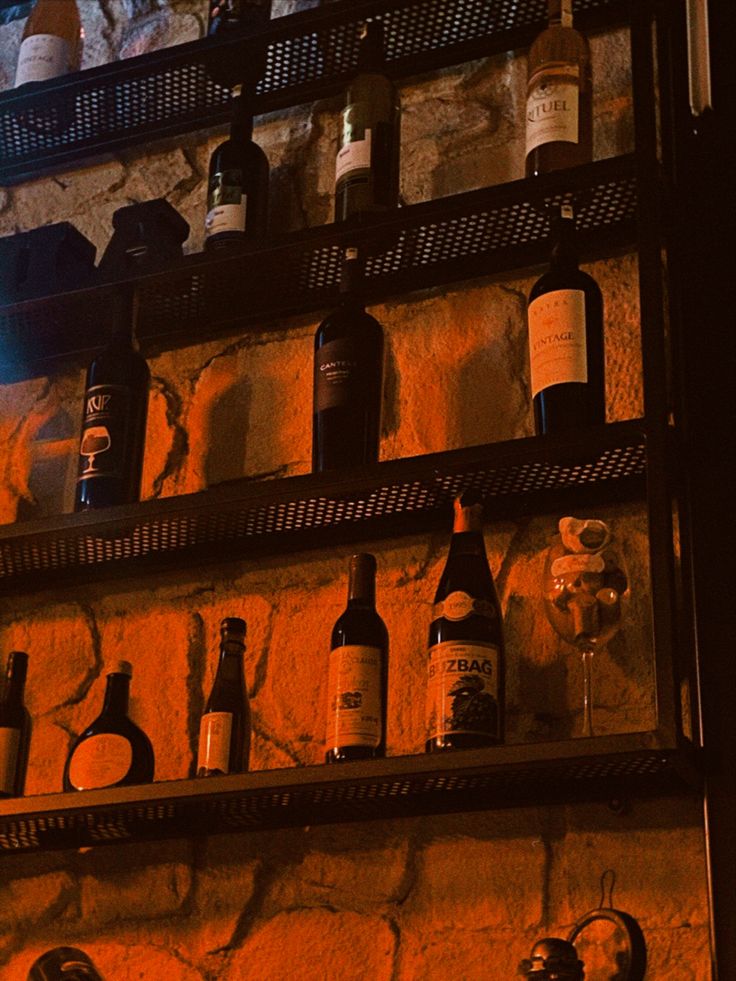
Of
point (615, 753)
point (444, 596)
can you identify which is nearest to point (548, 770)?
point (615, 753)

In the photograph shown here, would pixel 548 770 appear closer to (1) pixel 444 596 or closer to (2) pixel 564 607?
(2) pixel 564 607

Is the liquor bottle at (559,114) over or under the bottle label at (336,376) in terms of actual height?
over

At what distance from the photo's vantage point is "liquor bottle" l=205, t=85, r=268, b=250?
2221mm

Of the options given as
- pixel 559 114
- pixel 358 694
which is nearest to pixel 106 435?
pixel 358 694

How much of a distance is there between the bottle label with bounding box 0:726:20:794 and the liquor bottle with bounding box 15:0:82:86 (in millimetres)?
1099

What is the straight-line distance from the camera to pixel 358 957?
6.09 feet

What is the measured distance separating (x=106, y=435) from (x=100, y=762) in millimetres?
458

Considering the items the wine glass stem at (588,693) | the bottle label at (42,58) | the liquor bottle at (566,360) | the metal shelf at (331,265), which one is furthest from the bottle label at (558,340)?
the bottle label at (42,58)

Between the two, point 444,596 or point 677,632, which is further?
point 444,596

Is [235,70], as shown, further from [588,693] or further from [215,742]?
[588,693]

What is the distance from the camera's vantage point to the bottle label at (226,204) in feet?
7.29

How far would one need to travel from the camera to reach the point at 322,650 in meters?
2.06

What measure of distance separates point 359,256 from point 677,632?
0.75m

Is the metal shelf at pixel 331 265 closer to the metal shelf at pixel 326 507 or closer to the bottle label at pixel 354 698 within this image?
the metal shelf at pixel 326 507
